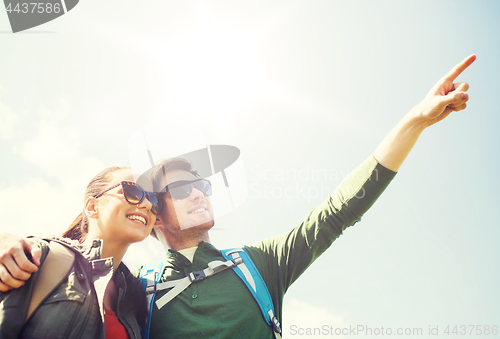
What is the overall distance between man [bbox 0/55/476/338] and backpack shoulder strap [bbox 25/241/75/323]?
4.75ft

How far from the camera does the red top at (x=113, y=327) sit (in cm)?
312

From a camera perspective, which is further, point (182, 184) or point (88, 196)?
point (182, 184)

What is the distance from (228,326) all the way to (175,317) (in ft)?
2.14

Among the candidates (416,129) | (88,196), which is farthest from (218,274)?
(416,129)

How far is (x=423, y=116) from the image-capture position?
11.1 feet

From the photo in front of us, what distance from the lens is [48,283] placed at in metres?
2.51

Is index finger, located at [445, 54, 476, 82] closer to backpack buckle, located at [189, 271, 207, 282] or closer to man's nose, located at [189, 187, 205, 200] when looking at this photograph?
backpack buckle, located at [189, 271, 207, 282]

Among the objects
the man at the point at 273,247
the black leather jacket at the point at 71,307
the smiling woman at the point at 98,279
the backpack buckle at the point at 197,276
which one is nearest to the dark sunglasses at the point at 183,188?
the smiling woman at the point at 98,279

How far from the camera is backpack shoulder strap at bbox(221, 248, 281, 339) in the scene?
375 centimetres

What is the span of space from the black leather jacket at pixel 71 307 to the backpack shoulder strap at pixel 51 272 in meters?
0.03

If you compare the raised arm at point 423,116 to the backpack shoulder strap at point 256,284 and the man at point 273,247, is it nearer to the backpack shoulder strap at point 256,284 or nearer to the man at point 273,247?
the man at point 273,247

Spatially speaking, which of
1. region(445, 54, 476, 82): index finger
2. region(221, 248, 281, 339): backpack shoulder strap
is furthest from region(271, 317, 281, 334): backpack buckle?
region(445, 54, 476, 82): index finger

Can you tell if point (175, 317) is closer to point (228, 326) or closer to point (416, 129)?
point (228, 326)

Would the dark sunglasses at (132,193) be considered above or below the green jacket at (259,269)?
above
